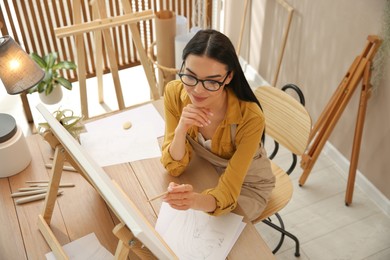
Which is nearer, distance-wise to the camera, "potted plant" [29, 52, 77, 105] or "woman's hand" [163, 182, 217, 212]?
"woman's hand" [163, 182, 217, 212]

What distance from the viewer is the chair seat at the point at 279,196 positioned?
69.1 inches

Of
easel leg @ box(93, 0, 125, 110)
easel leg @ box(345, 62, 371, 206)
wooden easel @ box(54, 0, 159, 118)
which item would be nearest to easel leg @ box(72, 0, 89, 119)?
wooden easel @ box(54, 0, 159, 118)

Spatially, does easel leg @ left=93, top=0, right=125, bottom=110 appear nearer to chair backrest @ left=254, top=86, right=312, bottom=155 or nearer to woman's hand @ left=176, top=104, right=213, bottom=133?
chair backrest @ left=254, top=86, right=312, bottom=155

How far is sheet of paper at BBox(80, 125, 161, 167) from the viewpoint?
168cm

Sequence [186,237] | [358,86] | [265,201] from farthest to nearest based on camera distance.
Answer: [358,86]
[265,201]
[186,237]

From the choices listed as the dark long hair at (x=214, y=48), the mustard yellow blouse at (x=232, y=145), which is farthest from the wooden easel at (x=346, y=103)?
the dark long hair at (x=214, y=48)

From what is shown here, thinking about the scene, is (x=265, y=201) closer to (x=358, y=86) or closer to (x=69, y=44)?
(x=358, y=86)

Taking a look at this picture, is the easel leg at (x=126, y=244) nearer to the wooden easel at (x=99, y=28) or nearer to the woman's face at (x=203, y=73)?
the woman's face at (x=203, y=73)

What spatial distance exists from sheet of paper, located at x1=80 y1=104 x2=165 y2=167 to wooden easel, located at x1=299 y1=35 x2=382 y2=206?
1004 mm

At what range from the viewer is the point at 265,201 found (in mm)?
1687

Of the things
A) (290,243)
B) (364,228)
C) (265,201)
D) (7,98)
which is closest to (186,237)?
(265,201)

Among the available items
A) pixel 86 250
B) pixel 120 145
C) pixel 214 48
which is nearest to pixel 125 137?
pixel 120 145

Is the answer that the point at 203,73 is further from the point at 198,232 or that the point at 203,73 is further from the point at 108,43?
the point at 108,43

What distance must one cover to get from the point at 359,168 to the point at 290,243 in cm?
68
